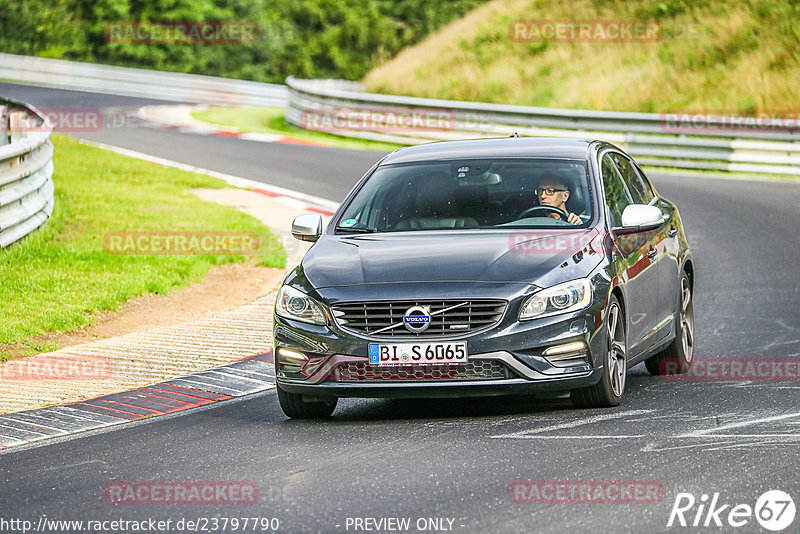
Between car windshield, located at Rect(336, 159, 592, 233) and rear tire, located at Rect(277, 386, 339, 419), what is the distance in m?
1.28

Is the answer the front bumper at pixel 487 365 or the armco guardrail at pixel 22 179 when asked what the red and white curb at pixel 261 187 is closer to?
the armco guardrail at pixel 22 179

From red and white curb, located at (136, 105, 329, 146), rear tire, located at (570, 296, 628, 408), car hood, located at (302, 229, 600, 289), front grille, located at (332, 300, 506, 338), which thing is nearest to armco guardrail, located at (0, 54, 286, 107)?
red and white curb, located at (136, 105, 329, 146)

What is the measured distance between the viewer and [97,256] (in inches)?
570

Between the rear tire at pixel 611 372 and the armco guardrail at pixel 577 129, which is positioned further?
the armco guardrail at pixel 577 129

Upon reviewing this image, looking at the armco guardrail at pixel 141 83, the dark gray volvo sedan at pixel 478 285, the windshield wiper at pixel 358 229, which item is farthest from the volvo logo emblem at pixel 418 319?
the armco guardrail at pixel 141 83

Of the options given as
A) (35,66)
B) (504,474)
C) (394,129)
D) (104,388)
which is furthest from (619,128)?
(35,66)

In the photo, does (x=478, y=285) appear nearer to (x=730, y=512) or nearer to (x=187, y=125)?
(x=730, y=512)

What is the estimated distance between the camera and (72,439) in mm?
7906

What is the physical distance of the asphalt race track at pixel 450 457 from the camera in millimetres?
5855

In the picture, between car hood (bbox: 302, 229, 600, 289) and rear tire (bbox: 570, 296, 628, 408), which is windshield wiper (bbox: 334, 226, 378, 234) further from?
rear tire (bbox: 570, 296, 628, 408)

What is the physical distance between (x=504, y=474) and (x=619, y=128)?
21.0 m

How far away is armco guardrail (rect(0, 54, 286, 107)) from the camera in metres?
45.1

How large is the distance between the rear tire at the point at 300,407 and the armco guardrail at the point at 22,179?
20.7 feet

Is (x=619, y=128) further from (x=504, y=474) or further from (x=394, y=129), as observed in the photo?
(x=504, y=474)
